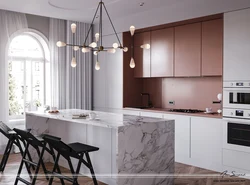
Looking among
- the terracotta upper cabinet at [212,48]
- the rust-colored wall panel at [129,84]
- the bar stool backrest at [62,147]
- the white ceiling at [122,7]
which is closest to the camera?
the bar stool backrest at [62,147]

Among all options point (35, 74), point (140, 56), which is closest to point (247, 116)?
point (140, 56)

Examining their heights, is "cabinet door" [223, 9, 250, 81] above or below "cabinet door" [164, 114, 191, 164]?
above

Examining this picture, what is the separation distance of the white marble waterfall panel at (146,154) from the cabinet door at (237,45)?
4.28ft

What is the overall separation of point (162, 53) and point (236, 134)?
2137 mm

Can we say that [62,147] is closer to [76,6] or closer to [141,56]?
[76,6]

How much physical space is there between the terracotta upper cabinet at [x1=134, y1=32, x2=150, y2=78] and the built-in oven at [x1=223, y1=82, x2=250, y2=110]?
1887 mm

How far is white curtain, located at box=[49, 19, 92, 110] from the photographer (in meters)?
6.20

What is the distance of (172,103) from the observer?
5930 millimetres

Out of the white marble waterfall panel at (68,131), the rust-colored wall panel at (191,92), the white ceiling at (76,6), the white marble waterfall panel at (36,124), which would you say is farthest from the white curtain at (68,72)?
the rust-colored wall panel at (191,92)

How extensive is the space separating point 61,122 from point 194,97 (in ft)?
8.10

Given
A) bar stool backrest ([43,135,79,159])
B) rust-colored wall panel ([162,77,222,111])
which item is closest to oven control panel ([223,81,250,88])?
rust-colored wall panel ([162,77,222,111])

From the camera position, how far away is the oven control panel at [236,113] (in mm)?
4172

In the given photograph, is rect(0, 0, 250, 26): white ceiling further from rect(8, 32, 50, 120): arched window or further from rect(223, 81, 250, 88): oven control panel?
rect(223, 81, 250, 88): oven control panel

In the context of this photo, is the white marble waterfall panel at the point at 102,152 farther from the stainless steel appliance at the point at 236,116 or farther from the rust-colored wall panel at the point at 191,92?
the rust-colored wall panel at the point at 191,92
